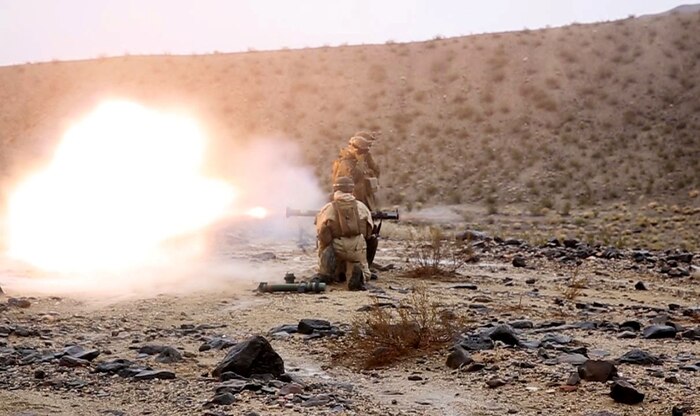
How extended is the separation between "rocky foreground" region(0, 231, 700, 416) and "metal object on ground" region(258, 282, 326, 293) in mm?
197

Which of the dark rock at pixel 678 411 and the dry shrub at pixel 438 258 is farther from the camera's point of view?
the dry shrub at pixel 438 258

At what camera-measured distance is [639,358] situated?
6.47 meters

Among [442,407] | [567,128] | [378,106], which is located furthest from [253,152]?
[442,407]

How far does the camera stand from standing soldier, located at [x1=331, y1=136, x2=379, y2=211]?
45.6ft

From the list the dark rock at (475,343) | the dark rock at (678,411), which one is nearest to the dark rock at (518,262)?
the dark rock at (475,343)

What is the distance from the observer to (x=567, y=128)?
3775 centimetres

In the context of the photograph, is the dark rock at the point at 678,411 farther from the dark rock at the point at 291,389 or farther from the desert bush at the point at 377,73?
the desert bush at the point at 377,73

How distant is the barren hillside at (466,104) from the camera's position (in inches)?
1268

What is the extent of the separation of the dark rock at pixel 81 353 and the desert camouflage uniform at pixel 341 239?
5136 mm

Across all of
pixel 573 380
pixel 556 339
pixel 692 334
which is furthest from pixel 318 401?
pixel 692 334

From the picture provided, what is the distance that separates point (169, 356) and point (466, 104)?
117 feet

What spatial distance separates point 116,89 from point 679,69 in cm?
3047

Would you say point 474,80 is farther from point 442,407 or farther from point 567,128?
point 442,407

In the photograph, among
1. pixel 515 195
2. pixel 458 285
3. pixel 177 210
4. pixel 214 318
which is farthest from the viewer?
pixel 515 195
